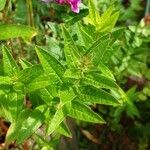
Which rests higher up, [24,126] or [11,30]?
[11,30]

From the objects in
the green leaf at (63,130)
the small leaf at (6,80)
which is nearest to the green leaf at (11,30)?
the small leaf at (6,80)

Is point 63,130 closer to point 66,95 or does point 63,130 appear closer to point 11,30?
point 66,95

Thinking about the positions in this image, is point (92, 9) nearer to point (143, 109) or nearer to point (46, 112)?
point (46, 112)


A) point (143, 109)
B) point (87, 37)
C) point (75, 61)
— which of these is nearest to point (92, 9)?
point (87, 37)

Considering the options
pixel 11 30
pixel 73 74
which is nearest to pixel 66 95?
pixel 73 74

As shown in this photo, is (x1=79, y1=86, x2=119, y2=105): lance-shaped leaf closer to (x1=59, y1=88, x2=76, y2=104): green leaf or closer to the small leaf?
(x1=59, y1=88, x2=76, y2=104): green leaf

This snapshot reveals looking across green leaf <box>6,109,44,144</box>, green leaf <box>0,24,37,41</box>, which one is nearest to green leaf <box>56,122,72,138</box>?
green leaf <box>6,109,44,144</box>
